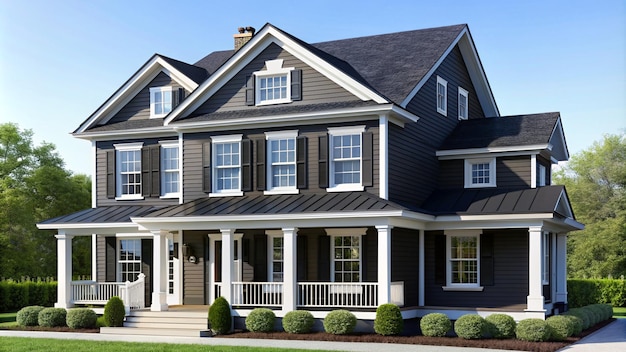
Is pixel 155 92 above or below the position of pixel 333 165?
above

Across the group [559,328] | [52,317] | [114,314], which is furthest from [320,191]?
[52,317]

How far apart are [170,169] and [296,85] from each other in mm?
5690

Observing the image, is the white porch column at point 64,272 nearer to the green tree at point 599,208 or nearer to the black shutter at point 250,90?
the black shutter at point 250,90

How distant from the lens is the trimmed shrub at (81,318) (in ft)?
84.2

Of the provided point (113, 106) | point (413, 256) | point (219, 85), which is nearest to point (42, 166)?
point (113, 106)

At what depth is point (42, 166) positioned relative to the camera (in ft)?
177

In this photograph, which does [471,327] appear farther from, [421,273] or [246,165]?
[246,165]

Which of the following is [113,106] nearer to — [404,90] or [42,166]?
[404,90]

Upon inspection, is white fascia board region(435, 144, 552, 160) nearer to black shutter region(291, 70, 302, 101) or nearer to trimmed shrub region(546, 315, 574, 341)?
black shutter region(291, 70, 302, 101)

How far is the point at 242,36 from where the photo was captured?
3206cm


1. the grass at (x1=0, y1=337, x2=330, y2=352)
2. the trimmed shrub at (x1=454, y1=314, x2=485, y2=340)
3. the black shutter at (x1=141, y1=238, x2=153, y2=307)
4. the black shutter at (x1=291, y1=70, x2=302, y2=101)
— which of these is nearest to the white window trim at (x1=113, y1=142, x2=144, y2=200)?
the black shutter at (x1=141, y1=238, x2=153, y2=307)

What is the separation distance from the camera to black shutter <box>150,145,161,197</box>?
28703 mm

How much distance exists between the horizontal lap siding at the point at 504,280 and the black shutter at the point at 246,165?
22.0 ft

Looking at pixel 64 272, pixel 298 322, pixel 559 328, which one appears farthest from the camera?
pixel 64 272
